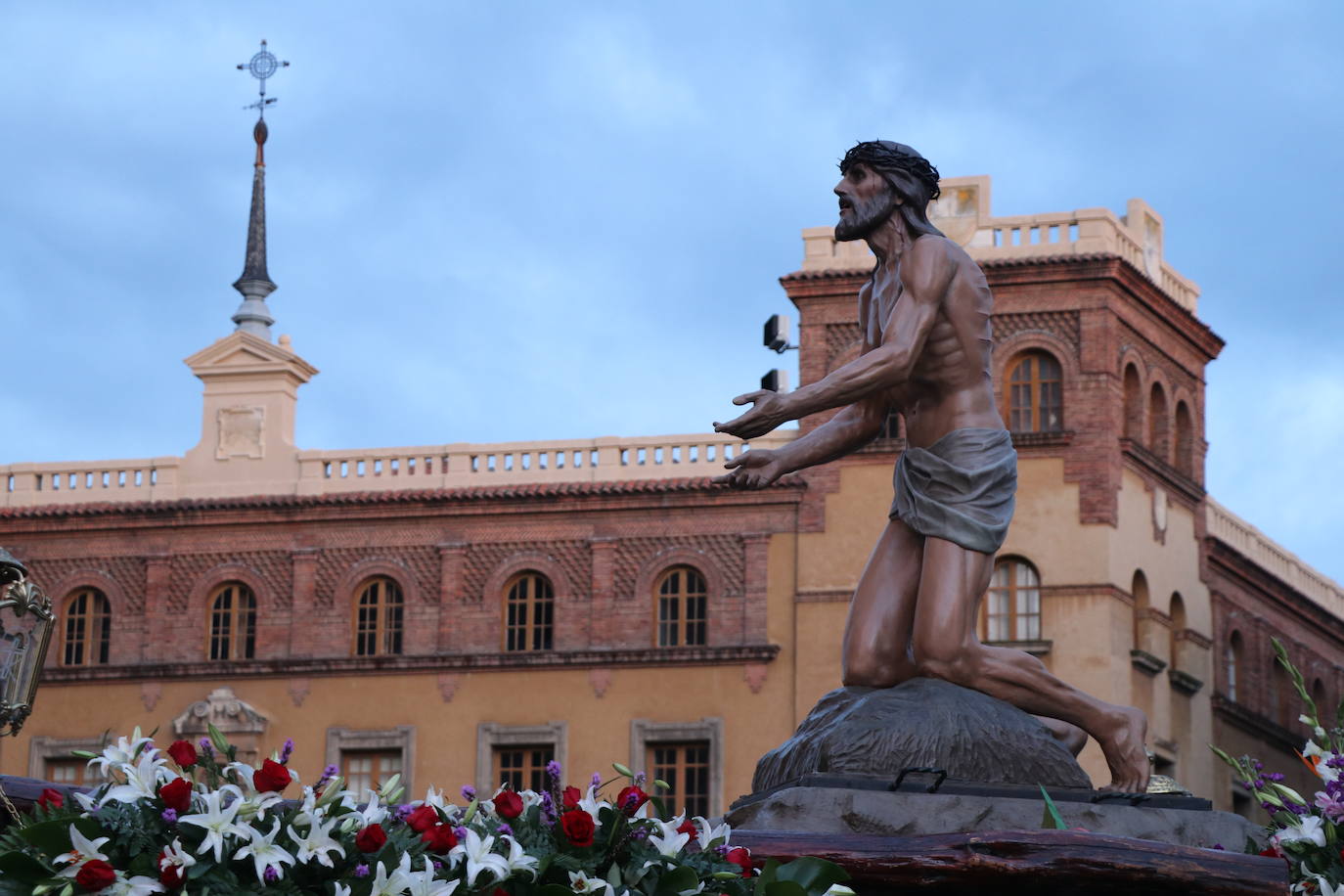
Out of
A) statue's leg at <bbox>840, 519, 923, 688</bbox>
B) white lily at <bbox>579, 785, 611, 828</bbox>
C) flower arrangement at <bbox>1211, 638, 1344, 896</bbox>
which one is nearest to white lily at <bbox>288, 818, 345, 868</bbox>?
white lily at <bbox>579, 785, 611, 828</bbox>

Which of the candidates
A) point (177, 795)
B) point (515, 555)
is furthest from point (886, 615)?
point (515, 555)

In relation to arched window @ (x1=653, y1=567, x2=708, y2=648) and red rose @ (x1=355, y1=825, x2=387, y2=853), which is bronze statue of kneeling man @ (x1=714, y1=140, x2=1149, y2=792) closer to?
red rose @ (x1=355, y1=825, x2=387, y2=853)

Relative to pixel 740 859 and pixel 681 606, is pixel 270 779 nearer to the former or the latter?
pixel 740 859

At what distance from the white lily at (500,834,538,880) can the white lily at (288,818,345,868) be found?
15.7 inches

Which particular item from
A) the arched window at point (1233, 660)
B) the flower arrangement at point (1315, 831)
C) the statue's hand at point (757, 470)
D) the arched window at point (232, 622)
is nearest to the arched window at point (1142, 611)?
the arched window at point (1233, 660)

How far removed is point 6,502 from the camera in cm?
4081

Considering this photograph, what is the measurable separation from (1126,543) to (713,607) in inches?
243

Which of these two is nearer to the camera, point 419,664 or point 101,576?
point 419,664

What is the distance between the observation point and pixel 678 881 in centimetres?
609

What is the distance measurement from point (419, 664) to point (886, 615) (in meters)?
29.3

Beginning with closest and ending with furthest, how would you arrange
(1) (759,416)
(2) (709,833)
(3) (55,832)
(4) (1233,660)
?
(3) (55,832)
(2) (709,833)
(1) (759,416)
(4) (1233,660)

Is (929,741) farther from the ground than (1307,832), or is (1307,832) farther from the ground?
(929,741)

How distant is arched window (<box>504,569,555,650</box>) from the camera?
3809cm

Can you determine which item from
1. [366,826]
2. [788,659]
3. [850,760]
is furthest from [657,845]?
[788,659]
